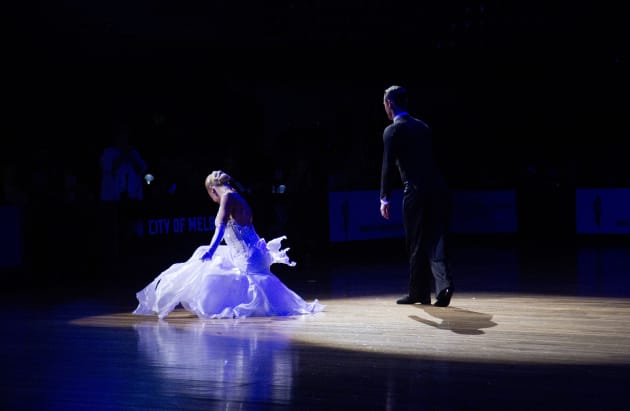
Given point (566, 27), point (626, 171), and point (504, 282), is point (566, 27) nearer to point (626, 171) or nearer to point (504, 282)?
point (626, 171)

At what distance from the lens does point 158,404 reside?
17.9ft

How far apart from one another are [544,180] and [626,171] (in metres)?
2.60

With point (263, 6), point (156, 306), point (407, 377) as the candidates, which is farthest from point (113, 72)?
point (407, 377)

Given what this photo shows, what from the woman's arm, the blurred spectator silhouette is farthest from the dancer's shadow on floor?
the blurred spectator silhouette

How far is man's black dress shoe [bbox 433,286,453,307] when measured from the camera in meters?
9.71

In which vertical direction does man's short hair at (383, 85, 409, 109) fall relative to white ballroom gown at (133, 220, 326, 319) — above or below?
above

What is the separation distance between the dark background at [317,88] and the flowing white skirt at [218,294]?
6.60 metres

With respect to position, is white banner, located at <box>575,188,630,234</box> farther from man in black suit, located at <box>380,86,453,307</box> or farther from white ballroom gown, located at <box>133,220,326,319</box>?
white ballroom gown, located at <box>133,220,326,319</box>

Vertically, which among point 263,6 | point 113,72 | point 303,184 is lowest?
point 303,184

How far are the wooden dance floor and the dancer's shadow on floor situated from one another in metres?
0.02

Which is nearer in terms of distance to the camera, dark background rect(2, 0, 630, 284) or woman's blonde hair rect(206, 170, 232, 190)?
woman's blonde hair rect(206, 170, 232, 190)

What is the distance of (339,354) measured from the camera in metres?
7.02

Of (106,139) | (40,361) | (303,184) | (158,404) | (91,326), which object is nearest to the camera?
(158,404)

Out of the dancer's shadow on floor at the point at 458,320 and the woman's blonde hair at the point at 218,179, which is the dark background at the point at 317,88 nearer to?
the woman's blonde hair at the point at 218,179
